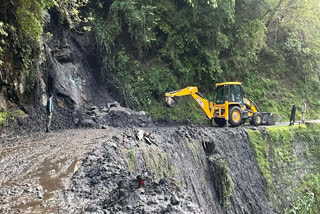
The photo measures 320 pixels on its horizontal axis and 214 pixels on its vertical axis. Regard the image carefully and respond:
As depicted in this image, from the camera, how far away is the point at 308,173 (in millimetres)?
15188

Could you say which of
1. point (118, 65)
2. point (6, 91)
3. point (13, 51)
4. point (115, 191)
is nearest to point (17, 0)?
point (13, 51)

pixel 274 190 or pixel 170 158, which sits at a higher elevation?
pixel 170 158

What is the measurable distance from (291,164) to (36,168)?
42.7ft

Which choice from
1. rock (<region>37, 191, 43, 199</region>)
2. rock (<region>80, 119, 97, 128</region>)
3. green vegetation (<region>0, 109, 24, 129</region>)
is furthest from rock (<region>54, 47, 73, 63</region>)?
rock (<region>37, 191, 43, 199</region>)

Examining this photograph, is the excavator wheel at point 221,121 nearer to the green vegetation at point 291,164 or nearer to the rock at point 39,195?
the green vegetation at point 291,164

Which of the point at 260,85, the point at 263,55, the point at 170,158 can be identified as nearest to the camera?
the point at 170,158

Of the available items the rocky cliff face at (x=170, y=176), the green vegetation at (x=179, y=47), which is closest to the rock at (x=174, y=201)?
the rocky cliff face at (x=170, y=176)

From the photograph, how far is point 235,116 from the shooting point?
46.0 feet

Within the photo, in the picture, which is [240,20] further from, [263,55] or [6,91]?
[6,91]

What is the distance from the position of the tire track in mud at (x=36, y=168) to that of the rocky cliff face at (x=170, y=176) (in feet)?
0.83

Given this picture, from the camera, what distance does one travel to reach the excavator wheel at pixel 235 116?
1380cm

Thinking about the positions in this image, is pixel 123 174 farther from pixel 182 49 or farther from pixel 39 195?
pixel 182 49

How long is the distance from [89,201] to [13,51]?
259 inches

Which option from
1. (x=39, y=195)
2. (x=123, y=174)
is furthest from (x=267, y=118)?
(x=39, y=195)
